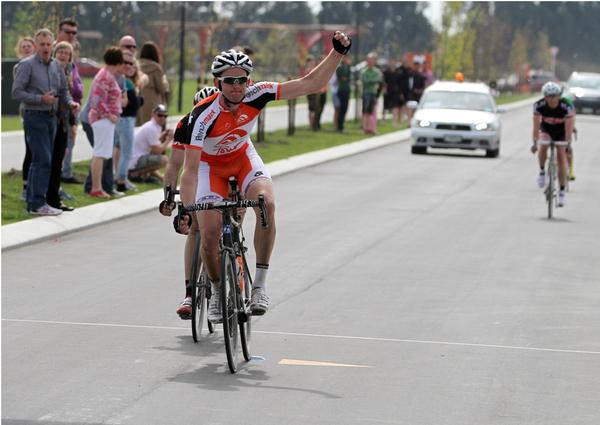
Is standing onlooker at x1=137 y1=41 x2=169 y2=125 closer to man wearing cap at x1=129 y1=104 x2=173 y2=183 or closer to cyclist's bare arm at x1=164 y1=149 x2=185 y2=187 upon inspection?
man wearing cap at x1=129 y1=104 x2=173 y2=183

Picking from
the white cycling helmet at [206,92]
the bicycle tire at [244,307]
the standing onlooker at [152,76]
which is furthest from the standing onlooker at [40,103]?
the bicycle tire at [244,307]

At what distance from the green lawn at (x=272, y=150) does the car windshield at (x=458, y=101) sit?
2344 mm

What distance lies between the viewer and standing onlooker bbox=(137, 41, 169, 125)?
22359mm

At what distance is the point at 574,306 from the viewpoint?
39.0ft

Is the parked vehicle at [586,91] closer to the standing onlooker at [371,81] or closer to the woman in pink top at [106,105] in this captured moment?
the standing onlooker at [371,81]

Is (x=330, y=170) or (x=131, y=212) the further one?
(x=330, y=170)

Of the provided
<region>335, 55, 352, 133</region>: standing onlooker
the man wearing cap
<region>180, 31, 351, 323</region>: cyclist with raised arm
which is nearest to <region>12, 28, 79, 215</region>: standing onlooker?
the man wearing cap

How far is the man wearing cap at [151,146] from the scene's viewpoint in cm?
2091

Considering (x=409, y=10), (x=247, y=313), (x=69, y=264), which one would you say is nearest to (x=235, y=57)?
(x=247, y=313)

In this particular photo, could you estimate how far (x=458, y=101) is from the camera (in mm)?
33438

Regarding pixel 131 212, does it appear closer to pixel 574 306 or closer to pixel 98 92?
pixel 98 92

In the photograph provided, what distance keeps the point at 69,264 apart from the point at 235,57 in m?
5.00

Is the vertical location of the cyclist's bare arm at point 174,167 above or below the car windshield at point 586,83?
above

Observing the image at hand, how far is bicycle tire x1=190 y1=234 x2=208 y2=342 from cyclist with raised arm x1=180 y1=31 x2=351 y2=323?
1.21ft
